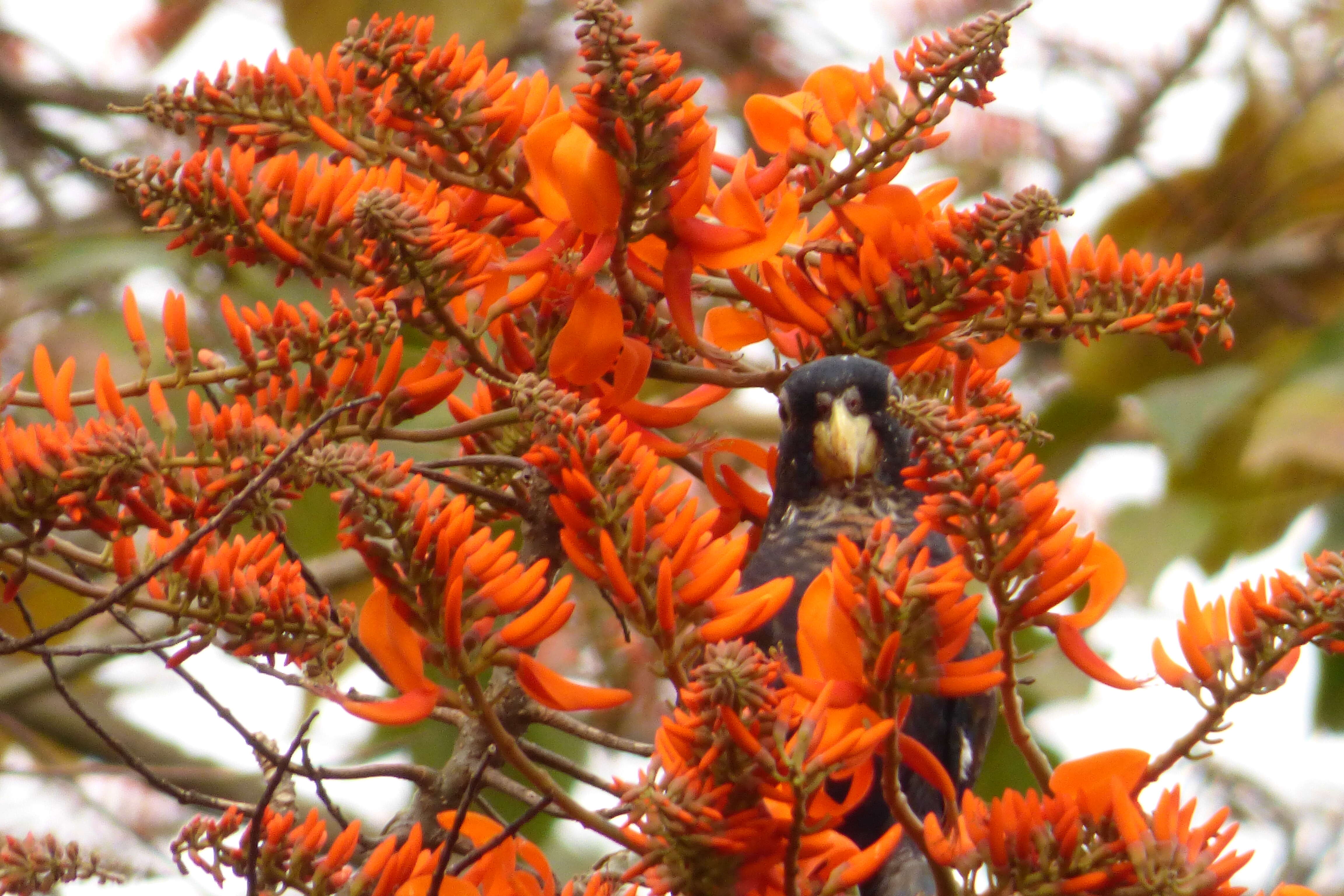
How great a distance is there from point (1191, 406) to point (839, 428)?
8.31 ft

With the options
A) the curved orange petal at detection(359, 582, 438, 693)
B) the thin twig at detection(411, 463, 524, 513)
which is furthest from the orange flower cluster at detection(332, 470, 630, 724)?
the thin twig at detection(411, 463, 524, 513)

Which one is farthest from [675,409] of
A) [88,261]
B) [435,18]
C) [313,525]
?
[435,18]

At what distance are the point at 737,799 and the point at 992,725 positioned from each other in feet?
4.49

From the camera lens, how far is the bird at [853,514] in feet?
6.99

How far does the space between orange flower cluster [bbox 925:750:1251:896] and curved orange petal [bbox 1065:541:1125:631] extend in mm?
262

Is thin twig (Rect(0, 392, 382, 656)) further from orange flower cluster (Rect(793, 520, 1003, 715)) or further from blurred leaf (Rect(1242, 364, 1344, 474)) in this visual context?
blurred leaf (Rect(1242, 364, 1344, 474))

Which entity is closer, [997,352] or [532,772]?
[532,772]

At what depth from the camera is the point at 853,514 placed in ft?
7.93

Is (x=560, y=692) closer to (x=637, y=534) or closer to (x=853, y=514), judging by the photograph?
(x=637, y=534)

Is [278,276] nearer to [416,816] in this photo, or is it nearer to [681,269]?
[681,269]

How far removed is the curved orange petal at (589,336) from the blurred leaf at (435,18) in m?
2.71

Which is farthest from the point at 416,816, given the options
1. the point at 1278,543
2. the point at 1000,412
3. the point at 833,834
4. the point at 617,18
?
the point at 1278,543

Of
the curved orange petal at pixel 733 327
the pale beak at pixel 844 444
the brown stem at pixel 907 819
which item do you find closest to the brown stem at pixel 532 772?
the brown stem at pixel 907 819

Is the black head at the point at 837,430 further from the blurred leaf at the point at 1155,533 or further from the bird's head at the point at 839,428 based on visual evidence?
the blurred leaf at the point at 1155,533
